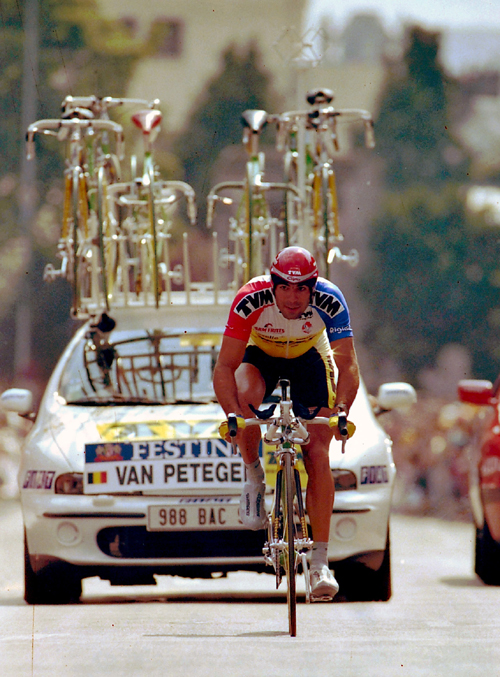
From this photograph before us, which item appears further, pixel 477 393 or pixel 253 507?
pixel 477 393

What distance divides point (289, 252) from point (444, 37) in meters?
37.2

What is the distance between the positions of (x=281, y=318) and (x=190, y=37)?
1329 inches

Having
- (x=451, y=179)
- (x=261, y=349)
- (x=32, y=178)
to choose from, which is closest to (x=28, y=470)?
(x=261, y=349)

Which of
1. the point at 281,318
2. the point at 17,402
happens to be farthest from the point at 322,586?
the point at 17,402

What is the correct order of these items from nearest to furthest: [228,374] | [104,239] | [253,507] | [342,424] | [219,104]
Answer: [342,424] → [228,374] → [253,507] → [104,239] → [219,104]

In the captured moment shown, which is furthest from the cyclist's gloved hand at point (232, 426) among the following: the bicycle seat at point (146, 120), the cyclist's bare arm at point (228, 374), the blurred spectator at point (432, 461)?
the blurred spectator at point (432, 461)

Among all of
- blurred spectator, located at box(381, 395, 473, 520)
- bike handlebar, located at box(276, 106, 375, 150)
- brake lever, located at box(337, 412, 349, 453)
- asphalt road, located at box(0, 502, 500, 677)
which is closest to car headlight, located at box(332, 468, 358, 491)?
asphalt road, located at box(0, 502, 500, 677)

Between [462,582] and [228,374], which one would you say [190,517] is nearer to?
[228,374]

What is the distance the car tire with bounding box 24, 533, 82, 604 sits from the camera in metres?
8.90

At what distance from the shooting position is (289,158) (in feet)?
38.5

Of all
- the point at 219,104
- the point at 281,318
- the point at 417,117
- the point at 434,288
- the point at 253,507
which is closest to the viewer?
the point at 281,318

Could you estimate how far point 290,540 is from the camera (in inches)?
280

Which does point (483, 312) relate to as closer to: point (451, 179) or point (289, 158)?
point (451, 179)

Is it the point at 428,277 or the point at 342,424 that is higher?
the point at 428,277
